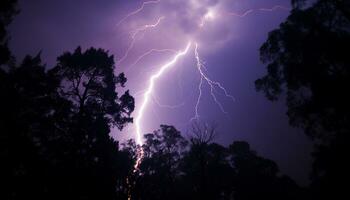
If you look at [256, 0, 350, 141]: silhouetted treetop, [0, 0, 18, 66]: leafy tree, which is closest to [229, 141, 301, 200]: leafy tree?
[256, 0, 350, 141]: silhouetted treetop

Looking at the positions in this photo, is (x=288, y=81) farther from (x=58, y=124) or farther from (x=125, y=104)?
(x=58, y=124)

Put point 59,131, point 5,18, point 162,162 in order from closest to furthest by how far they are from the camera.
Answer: point 5,18, point 59,131, point 162,162

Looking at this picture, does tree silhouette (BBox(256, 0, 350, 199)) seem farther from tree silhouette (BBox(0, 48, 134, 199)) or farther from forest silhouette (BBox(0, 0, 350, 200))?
tree silhouette (BBox(0, 48, 134, 199))

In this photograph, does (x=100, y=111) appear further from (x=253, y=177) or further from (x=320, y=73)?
(x=253, y=177)

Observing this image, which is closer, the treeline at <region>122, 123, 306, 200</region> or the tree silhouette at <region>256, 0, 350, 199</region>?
the tree silhouette at <region>256, 0, 350, 199</region>

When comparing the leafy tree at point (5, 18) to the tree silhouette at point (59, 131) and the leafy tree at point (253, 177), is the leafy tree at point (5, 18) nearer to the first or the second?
the tree silhouette at point (59, 131)

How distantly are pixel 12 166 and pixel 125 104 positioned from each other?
9.76m

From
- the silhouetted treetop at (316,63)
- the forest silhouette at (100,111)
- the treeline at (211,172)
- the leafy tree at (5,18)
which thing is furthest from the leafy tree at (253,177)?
the leafy tree at (5,18)

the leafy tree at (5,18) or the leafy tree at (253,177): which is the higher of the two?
the leafy tree at (253,177)

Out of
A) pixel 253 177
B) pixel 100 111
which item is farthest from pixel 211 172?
pixel 100 111

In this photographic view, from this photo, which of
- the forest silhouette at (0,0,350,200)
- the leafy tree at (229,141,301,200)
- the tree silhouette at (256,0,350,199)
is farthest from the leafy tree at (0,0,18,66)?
the leafy tree at (229,141,301,200)

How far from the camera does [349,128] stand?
1543cm

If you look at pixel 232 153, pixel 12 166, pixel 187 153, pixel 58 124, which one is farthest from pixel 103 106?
pixel 232 153

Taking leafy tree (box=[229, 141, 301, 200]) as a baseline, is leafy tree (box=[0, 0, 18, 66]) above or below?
below
